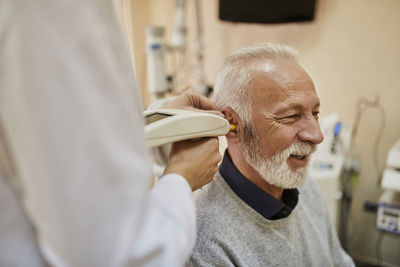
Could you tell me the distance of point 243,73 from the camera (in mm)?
917

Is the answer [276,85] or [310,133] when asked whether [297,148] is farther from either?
[276,85]

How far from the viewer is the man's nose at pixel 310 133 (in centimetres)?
89

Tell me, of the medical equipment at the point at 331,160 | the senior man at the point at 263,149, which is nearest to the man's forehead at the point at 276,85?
the senior man at the point at 263,149

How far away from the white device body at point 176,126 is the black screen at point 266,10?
1591mm

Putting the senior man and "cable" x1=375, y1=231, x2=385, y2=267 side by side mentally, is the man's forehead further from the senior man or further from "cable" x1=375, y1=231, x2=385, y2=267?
"cable" x1=375, y1=231, x2=385, y2=267

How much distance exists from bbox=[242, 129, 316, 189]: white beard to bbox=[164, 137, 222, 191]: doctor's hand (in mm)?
289

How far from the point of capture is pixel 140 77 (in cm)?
246

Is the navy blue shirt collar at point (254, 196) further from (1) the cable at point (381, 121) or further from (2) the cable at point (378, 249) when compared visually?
(2) the cable at point (378, 249)

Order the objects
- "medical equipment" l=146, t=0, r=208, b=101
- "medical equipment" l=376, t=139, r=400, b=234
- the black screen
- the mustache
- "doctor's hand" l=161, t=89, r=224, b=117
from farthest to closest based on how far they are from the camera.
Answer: "medical equipment" l=146, t=0, r=208, b=101 → the black screen → "medical equipment" l=376, t=139, r=400, b=234 → the mustache → "doctor's hand" l=161, t=89, r=224, b=117

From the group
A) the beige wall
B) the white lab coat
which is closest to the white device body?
the white lab coat

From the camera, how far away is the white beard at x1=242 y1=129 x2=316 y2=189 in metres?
0.91

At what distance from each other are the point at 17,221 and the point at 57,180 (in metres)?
0.10

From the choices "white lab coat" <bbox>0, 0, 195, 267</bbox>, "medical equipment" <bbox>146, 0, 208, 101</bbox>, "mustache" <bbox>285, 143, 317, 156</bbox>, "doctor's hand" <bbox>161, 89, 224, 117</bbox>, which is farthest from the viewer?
"medical equipment" <bbox>146, 0, 208, 101</bbox>

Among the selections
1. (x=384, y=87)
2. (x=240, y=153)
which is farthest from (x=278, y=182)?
(x=384, y=87)
